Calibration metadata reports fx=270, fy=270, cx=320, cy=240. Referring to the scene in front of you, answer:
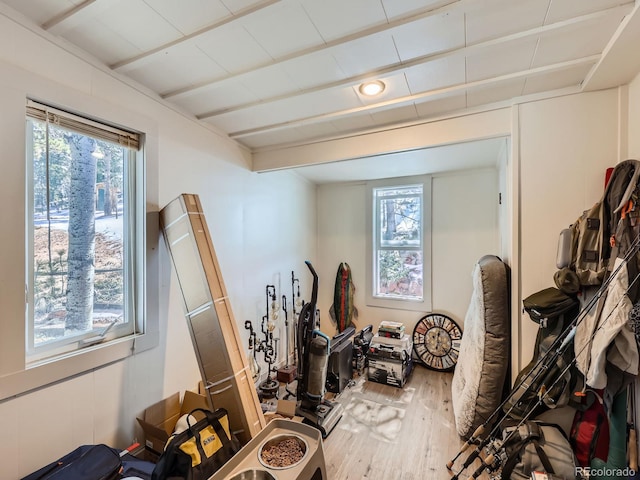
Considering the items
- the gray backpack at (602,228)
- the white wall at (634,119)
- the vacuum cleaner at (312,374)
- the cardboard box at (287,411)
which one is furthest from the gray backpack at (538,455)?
the white wall at (634,119)

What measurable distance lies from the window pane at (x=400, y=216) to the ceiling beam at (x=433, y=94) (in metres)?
2.00

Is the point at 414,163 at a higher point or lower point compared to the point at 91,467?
higher

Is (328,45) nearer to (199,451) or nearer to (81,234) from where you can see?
(81,234)

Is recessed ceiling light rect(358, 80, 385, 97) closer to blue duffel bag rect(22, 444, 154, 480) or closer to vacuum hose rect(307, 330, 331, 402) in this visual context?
vacuum hose rect(307, 330, 331, 402)

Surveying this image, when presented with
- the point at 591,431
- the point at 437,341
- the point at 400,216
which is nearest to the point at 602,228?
the point at 591,431

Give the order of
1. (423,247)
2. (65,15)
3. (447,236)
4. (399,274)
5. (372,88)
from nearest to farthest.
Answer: (65,15) < (372,88) < (447,236) < (423,247) < (399,274)

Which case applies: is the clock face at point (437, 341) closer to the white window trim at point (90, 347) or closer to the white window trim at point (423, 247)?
the white window trim at point (423, 247)

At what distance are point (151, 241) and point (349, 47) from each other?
170 cm

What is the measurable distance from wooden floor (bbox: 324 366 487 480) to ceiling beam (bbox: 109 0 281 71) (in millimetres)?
2667

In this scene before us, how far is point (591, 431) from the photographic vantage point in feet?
5.15

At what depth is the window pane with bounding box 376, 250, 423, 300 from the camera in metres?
3.74

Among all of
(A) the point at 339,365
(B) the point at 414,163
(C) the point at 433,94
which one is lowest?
(A) the point at 339,365

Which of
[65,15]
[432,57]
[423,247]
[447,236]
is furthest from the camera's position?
[423,247]

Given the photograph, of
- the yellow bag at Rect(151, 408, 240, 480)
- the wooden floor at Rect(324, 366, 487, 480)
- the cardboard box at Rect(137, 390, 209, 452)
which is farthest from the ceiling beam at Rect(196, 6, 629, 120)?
the wooden floor at Rect(324, 366, 487, 480)
